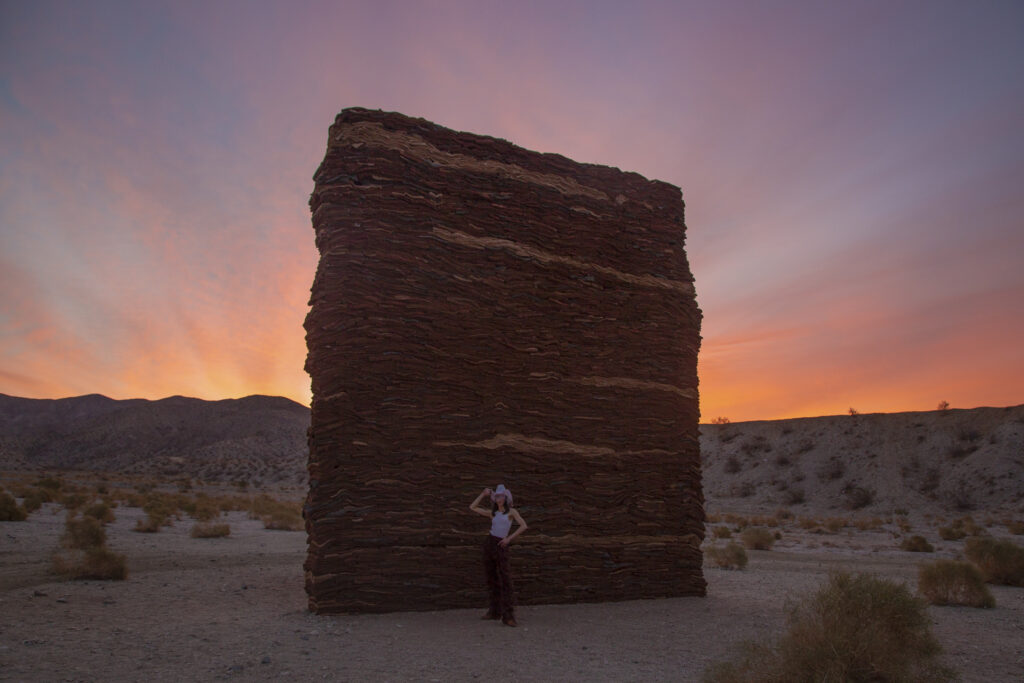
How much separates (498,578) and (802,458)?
1832 inches

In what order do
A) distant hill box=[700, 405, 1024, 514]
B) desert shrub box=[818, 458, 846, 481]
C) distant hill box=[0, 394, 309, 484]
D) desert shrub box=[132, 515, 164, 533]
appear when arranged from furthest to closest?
distant hill box=[0, 394, 309, 484] < desert shrub box=[818, 458, 846, 481] < distant hill box=[700, 405, 1024, 514] < desert shrub box=[132, 515, 164, 533]

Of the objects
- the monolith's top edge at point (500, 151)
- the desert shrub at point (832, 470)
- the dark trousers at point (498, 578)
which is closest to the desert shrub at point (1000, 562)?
the monolith's top edge at point (500, 151)

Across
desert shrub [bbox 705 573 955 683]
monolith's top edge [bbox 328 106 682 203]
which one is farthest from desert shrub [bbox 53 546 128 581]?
desert shrub [bbox 705 573 955 683]

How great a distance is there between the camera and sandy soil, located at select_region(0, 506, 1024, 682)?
6.08m

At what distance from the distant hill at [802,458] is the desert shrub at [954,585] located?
32.4 m

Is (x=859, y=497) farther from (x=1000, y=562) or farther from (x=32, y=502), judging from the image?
(x=32, y=502)

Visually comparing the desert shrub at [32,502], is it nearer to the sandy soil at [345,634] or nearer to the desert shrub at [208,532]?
the desert shrub at [208,532]

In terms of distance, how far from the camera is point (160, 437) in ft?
277

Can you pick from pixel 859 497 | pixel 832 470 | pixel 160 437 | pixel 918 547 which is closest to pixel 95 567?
pixel 918 547

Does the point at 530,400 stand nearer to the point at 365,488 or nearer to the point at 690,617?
the point at 365,488

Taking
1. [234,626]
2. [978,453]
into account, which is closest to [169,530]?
[234,626]

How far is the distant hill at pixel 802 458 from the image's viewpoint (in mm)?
40875

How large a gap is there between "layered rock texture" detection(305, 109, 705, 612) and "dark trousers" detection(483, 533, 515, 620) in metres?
0.68

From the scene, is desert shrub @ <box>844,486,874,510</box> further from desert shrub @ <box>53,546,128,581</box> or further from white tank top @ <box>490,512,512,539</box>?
desert shrub @ <box>53,546,128,581</box>
